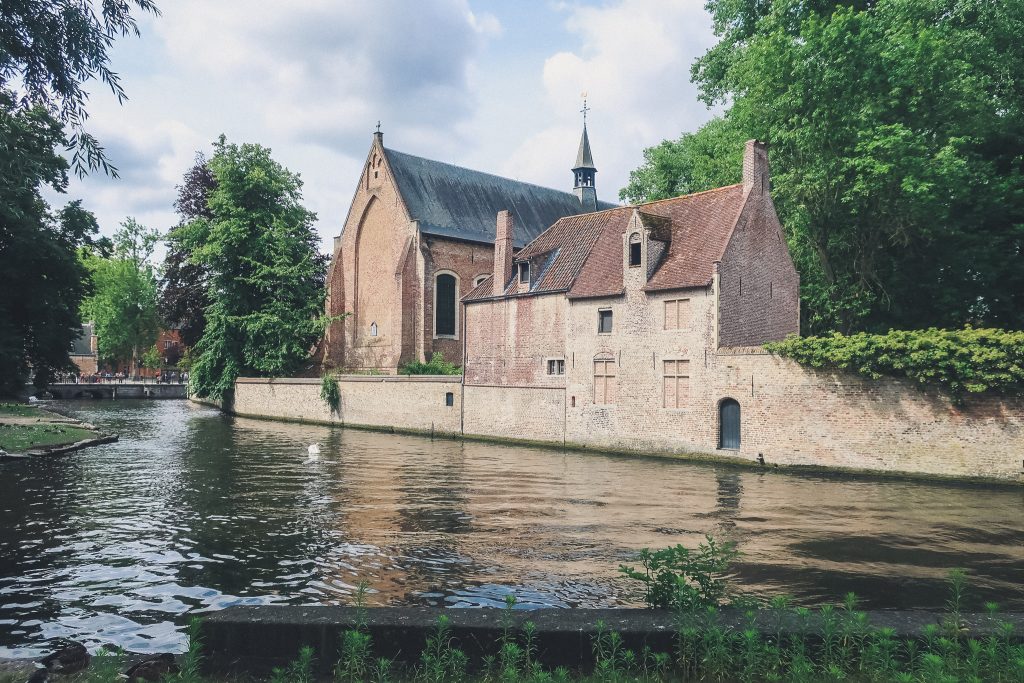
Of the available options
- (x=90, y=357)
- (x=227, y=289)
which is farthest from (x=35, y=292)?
(x=90, y=357)

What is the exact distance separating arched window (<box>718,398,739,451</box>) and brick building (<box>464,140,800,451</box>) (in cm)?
3

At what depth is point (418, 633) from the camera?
5289 mm

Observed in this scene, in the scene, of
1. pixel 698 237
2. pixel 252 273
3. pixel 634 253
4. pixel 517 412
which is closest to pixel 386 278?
pixel 252 273

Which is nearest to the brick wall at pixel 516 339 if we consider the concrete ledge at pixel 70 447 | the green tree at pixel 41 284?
the concrete ledge at pixel 70 447

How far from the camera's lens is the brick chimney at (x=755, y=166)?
2491 centimetres

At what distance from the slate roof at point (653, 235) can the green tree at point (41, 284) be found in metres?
16.5

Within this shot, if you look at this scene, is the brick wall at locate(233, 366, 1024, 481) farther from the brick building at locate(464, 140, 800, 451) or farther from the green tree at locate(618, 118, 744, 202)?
the green tree at locate(618, 118, 744, 202)

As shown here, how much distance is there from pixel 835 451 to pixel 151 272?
221ft

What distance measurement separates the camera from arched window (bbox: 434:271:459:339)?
41375 millimetres

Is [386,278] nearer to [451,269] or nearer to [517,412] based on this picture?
[451,269]

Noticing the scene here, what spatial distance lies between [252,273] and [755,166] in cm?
2885

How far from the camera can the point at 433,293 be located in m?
40.3

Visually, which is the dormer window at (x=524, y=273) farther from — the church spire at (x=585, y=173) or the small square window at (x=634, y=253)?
the church spire at (x=585, y=173)

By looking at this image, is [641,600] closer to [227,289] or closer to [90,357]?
[227,289]
